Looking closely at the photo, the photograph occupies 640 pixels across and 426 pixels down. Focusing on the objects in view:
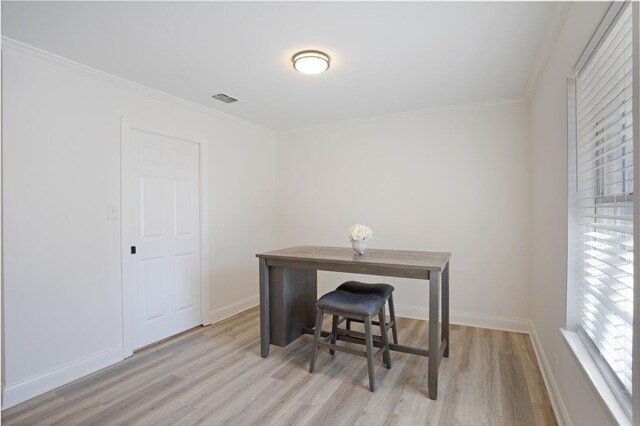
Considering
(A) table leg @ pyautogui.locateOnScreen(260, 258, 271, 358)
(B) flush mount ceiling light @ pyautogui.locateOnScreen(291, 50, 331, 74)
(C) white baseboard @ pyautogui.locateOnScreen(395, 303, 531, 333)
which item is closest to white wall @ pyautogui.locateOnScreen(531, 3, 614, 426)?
(C) white baseboard @ pyautogui.locateOnScreen(395, 303, 531, 333)

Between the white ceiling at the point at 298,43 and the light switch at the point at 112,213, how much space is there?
1.10 m

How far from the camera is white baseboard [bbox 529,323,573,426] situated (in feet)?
6.20

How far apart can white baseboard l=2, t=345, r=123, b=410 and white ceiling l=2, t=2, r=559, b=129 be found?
2.28 meters

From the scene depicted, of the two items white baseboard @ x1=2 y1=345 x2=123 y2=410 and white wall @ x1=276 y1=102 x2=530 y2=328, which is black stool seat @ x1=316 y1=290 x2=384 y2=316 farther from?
white baseboard @ x1=2 y1=345 x2=123 y2=410

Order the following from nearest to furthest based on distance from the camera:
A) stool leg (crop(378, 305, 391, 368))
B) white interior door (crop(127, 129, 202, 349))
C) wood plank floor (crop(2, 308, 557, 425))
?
wood plank floor (crop(2, 308, 557, 425)) < stool leg (crop(378, 305, 391, 368)) < white interior door (crop(127, 129, 202, 349))

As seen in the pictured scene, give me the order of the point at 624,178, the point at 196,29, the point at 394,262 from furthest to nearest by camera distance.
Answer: the point at 394,262, the point at 196,29, the point at 624,178

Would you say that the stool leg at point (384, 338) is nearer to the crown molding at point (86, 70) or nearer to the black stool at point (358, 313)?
the black stool at point (358, 313)

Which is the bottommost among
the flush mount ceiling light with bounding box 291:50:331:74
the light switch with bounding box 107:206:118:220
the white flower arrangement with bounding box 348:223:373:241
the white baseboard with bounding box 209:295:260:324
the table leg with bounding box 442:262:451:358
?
the white baseboard with bounding box 209:295:260:324

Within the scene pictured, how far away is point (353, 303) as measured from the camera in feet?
8.13

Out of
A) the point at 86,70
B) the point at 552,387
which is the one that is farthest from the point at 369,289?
the point at 86,70

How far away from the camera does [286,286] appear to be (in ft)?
9.68

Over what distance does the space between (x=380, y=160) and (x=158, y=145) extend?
2414mm

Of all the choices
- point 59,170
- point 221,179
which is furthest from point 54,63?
point 221,179

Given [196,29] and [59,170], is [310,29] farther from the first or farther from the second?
[59,170]
